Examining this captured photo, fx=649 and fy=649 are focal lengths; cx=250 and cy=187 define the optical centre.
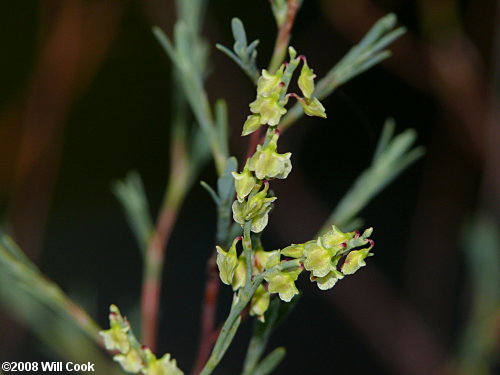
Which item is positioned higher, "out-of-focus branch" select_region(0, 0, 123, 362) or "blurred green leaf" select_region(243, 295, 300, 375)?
"out-of-focus branch" select_region(0, 0, 123, 362)

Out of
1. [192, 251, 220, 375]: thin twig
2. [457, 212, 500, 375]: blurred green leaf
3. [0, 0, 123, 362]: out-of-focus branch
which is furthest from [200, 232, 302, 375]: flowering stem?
[0, 0, 123, 362]: out-of-focus branch

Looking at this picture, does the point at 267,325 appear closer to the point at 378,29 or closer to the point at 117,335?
the point at 117,335

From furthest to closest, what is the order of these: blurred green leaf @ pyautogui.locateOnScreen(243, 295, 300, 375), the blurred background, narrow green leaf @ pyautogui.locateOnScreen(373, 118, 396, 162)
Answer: the blurred background → narrow green leaf @ pyautogui.locateOnScreen(373, 118, 396, 162) → blurred green leaf @ pyautogui.locateOnScreen(243, 295, 300, 375)

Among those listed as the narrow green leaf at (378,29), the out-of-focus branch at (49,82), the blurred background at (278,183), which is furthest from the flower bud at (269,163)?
the blurred background at (278,183)

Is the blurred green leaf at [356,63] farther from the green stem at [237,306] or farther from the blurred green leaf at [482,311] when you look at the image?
the blurred green leaf at [482,311]

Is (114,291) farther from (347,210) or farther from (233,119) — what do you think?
(347,210)

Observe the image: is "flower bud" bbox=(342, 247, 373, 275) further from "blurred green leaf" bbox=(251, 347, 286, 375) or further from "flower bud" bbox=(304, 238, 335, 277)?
"blurred green leaf" bbox=(251, 347, 286, 375)

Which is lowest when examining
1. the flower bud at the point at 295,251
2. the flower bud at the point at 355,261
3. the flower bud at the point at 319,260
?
the flower bud at the point at 355,261

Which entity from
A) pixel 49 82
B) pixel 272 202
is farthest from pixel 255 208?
pixel 49 82

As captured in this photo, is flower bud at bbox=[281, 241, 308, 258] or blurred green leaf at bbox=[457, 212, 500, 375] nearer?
flower bud at bbox=[281, 241, 308, 258]
